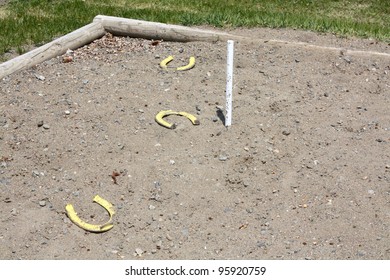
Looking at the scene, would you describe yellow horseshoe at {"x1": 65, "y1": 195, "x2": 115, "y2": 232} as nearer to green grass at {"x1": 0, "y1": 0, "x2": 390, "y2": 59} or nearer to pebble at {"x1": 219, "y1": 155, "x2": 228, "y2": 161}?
pebble at {"x1": 219, "y1": 155, "x2": 228, "y2": 161}

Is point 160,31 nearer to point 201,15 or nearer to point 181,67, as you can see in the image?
point 181,67

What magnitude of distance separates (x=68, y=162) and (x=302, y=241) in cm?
188

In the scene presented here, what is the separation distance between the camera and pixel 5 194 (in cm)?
544

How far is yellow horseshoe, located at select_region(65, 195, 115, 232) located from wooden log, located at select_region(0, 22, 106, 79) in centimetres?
207

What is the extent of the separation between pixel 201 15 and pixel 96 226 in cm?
392

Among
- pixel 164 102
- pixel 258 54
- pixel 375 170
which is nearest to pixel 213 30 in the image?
pixel 258 54

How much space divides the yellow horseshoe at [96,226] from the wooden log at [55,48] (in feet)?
6.81

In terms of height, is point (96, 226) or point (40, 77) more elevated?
point (40, 77)

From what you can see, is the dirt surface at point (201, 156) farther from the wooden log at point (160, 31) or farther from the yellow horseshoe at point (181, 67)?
the wooden log at point (160, 31)

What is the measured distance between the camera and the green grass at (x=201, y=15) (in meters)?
8.09

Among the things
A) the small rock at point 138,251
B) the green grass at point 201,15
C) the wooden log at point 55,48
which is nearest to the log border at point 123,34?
the wooden log at point 55,48

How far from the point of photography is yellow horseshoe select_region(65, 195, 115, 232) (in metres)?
5.11

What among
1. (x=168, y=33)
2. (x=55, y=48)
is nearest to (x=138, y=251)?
(x=55, y=48)

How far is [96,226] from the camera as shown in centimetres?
512
